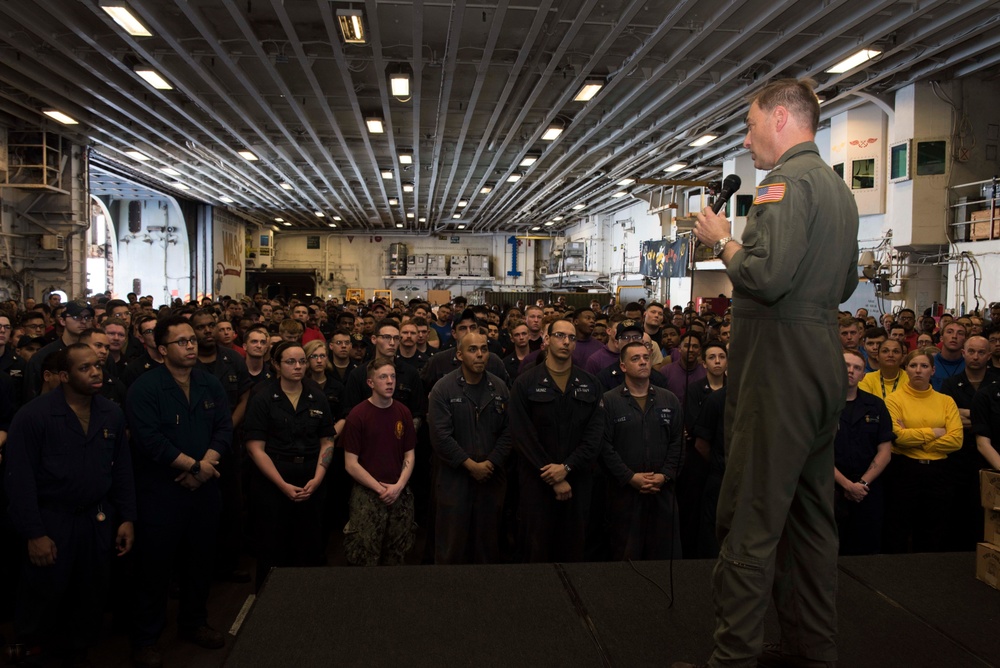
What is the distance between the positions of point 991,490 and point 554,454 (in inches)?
90.2

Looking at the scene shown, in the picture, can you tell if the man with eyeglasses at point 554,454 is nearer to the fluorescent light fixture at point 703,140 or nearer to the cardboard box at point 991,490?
the cardboard box at point 991,490

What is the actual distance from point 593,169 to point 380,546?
16.4m

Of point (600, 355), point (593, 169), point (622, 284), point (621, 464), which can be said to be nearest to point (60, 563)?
point (621, 464)

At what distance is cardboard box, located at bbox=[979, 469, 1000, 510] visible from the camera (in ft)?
10.3

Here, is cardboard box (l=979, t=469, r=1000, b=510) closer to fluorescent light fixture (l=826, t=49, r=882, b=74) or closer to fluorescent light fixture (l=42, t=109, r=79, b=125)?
fluorescent light fixture (l=826, t=49, r=882, b=74)

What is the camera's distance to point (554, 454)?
14.9ft

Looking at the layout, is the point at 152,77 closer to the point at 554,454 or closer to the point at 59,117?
the point at 59,117

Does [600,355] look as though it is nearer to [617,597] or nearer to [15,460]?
[617,597]

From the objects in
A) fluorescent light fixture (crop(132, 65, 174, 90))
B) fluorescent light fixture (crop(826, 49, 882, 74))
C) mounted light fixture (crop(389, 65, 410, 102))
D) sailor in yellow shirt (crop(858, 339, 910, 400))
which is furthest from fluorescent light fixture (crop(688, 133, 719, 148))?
sailor in yellow shirt (crop(858, 339, 910, 400))

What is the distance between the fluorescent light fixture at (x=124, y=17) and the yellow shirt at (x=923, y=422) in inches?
348

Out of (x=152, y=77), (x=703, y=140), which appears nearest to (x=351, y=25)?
(x=152, y=77)

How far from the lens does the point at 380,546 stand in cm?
456

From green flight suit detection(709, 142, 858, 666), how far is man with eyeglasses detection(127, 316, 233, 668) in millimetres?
3083

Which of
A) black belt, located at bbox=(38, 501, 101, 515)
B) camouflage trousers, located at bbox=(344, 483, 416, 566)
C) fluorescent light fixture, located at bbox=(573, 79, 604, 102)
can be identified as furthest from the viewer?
fluorescent light fixture, located at bbox=(573, 79, 604, 102)
